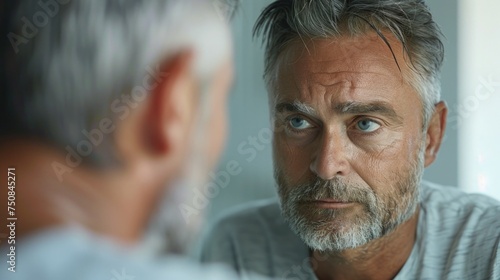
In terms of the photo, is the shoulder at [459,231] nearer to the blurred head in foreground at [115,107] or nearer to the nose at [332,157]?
the nose at [332,157]

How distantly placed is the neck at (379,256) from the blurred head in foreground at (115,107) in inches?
11.8

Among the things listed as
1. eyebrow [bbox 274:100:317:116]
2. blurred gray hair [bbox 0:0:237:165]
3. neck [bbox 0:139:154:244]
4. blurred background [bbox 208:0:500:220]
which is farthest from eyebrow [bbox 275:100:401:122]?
neck [bbox 0:139:154:244]

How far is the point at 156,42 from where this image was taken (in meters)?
1.33

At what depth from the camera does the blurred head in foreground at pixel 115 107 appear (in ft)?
4.29

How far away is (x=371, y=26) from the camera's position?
4.03ft

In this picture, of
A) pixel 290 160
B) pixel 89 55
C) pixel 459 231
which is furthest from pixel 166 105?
pixel 459 231

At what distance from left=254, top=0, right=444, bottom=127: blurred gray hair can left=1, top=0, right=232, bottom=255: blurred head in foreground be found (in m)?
0.11

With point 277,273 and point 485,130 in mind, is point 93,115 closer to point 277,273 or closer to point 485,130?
point 277,273

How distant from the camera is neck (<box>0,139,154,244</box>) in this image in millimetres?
1292

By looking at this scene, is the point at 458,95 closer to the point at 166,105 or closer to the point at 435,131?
the point at 435,131

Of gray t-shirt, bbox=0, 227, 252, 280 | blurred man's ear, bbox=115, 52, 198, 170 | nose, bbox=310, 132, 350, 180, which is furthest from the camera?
blurred man's ear, bbox=115, 52, 198, 170

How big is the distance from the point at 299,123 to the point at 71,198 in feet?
1.51

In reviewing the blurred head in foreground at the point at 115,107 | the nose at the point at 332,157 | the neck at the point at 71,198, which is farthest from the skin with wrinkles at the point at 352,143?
the neck at the point at 71,198

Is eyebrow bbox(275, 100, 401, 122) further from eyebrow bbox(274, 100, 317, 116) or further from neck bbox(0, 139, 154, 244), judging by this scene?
neck bbox(0, 139, 154, 244)
